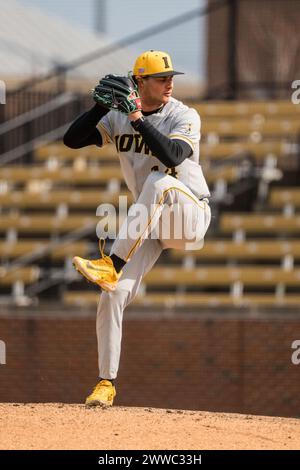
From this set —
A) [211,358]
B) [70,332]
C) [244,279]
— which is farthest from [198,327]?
[244,279]

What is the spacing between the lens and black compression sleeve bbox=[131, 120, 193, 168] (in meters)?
6.44

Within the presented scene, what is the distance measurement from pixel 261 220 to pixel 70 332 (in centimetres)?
364

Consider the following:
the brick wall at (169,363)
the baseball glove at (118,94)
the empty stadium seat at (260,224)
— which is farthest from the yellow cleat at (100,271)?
the empty stadium seat at (260,224)

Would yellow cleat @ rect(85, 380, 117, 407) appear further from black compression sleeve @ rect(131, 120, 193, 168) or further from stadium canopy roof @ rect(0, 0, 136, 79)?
stadium canopy roof @ rect(0, 0, 136, 79)

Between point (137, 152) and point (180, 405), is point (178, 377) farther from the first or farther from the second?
point (137, 152)

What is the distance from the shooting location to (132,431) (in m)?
6.02

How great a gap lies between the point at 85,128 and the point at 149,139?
654 millimetres

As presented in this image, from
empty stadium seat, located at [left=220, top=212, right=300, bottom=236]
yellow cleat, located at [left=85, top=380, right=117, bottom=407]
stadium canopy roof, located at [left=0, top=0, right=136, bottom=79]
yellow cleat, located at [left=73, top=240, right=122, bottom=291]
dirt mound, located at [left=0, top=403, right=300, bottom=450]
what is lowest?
dirt mound, located at [left=0, top=403, right=300, bottom=450]

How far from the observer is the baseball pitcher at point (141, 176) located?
21.4 feet

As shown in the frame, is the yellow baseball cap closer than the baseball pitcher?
No

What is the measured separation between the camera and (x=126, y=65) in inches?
907

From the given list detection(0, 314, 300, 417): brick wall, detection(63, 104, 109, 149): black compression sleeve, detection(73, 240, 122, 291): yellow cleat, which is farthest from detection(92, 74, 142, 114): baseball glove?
detection(0, 314, 300, 417): brick wall

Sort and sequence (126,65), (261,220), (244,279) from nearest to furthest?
(244,279)
(261,220)
(126,65)

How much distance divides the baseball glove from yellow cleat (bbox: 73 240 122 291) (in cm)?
84
